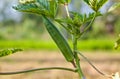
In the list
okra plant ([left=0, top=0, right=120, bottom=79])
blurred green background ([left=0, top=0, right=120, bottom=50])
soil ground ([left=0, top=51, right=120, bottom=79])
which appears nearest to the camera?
okra plant ([left=0, top=0, right=120, bottom=79])

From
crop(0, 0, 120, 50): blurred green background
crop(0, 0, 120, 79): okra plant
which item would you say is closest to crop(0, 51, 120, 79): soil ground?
crop(0, 0, 120, 79): okra plant

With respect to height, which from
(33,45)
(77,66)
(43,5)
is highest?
(43,5)

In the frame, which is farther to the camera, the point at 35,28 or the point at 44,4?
the point at 35,28

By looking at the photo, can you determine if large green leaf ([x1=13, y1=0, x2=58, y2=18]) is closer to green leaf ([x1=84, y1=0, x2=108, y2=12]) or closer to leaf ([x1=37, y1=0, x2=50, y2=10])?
leaf ([x1=37, y1=0, x2=50, y2=10])

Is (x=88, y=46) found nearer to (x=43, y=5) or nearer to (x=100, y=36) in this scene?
(x=100, y=36)

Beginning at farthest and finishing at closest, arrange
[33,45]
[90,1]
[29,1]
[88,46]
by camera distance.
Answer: [33,45]
[88,46]
[90,1]
[29,1]

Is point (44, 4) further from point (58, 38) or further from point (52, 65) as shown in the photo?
point (52, 65)

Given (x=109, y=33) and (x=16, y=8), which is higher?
(x=16, y=8)

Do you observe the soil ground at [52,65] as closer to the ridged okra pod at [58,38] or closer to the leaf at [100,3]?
the ridged okra pod at [58,38]

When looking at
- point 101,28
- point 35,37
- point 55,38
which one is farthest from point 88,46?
point 55,38

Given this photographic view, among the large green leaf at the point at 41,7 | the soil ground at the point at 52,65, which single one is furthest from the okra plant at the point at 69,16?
the soil ground at the point at 52,65

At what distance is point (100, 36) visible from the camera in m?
47.8

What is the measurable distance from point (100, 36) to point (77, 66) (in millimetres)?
46279

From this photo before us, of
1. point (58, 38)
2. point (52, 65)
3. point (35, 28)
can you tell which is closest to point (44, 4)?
point (58, 38)
